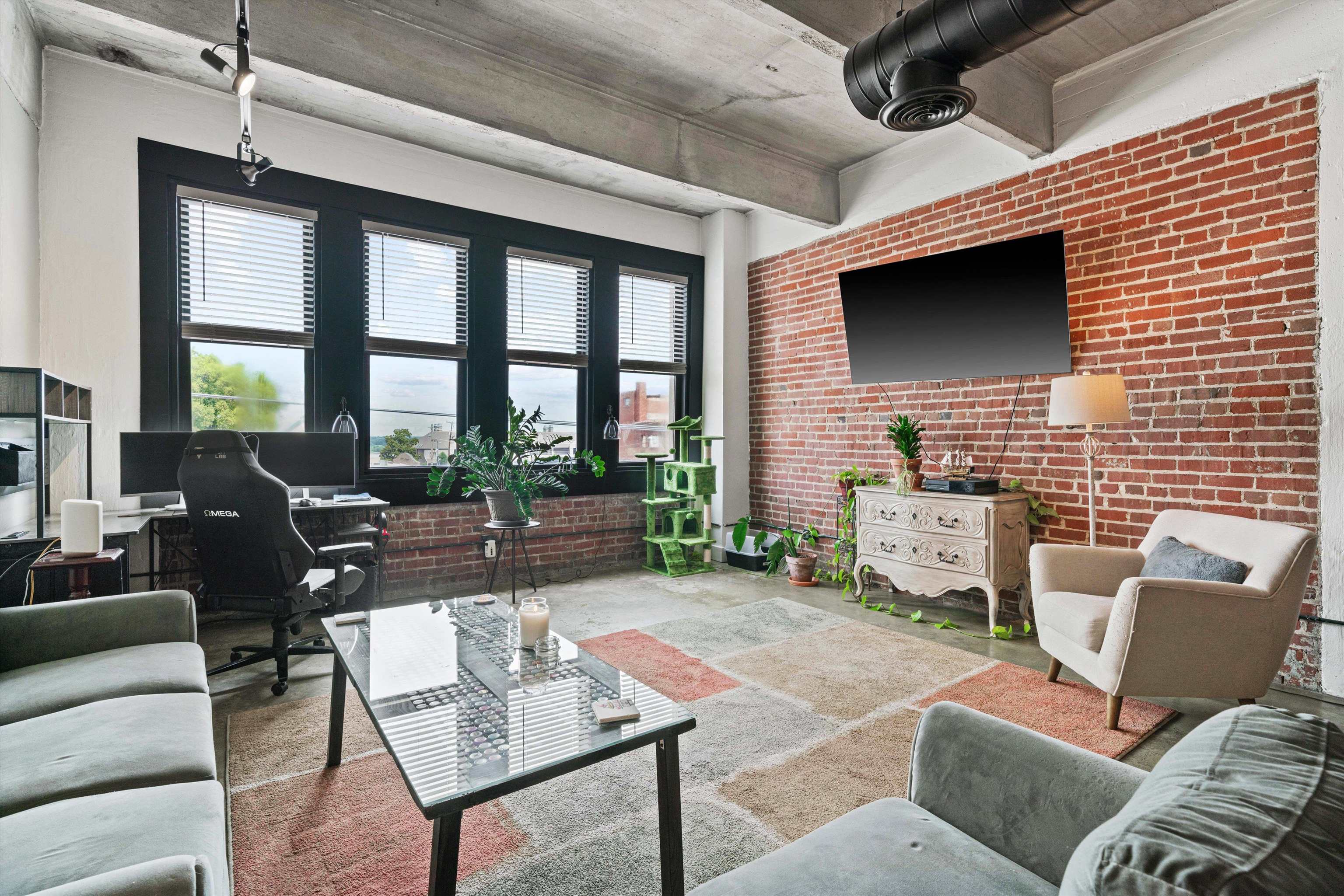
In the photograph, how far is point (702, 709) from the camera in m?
2.77

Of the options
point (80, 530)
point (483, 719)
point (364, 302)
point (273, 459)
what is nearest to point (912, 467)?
point (483, 719)

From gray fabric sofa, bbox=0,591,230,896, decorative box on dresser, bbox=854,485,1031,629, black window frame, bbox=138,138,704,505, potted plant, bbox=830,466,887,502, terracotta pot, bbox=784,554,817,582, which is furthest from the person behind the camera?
terracotta pot, bbox=784,554,817,582

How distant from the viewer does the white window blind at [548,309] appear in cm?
532

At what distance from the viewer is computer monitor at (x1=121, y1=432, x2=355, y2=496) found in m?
3.71

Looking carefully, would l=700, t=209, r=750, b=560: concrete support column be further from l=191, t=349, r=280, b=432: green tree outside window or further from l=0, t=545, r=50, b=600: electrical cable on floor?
l=0, t=545, r=50, b=600: electrical cable on floor

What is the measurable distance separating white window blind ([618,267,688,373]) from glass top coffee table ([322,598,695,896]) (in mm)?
3995

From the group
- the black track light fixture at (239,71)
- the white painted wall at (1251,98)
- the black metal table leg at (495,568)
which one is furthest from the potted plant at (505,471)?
the white painted wall at (1251,98)

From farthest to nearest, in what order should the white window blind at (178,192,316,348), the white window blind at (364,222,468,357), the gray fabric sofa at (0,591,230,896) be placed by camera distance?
the white window blind at (364,222,468,357) → the white window blind at (178,192,316,348) → the gray fabric sofa at (0,591,230,896)

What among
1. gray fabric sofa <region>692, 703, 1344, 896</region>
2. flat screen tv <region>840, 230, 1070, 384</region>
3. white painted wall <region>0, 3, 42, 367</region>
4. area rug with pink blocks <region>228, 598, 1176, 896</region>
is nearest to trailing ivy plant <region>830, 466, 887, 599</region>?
flat screen tv <region>840, 230, 1070, 384</region>

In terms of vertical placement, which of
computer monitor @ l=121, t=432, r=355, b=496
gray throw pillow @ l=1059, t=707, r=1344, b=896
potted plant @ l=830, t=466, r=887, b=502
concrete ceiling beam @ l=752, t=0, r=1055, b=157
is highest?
concrete ceiling beam @ l=752, t=0, r=1055, b=157

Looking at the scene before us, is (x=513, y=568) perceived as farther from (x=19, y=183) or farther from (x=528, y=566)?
(x=19, y=183)

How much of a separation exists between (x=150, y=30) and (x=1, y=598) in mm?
2451

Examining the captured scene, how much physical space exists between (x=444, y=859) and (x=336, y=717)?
1279mm

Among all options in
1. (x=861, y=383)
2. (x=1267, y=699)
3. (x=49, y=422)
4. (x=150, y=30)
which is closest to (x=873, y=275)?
(x=861, y=383)
